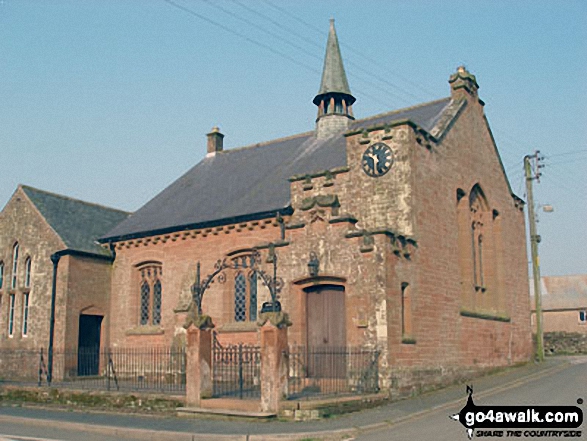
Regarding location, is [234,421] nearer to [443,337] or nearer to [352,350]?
[352,350]

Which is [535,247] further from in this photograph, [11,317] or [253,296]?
[11,317]

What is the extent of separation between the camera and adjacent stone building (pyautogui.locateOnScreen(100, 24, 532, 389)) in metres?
17.0

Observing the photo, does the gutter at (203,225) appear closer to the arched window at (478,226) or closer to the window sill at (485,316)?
the window sill at (485,316)

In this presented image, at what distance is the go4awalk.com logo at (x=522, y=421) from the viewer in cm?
1095

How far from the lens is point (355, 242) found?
16.7 m

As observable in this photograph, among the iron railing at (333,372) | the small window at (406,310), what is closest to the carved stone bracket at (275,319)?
the iron railing at (333,372)

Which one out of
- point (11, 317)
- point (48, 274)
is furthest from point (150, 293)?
point (11, 317)

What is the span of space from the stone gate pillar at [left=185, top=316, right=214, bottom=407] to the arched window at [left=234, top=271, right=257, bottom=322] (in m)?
6.23

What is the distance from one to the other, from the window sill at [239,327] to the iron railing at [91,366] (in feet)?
5.74

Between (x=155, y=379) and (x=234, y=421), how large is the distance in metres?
10.1

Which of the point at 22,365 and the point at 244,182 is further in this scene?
the point at 244,182

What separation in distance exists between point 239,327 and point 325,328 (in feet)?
14.7

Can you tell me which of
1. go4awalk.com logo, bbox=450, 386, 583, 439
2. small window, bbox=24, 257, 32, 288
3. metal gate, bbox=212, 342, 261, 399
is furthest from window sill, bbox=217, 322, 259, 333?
small window, bbox=24, 257, 32, 288

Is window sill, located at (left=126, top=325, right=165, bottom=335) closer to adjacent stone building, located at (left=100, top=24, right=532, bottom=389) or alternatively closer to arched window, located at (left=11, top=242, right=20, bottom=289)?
adjacent stone building, located at (left=100, top=24, right=532, bottom=389)
